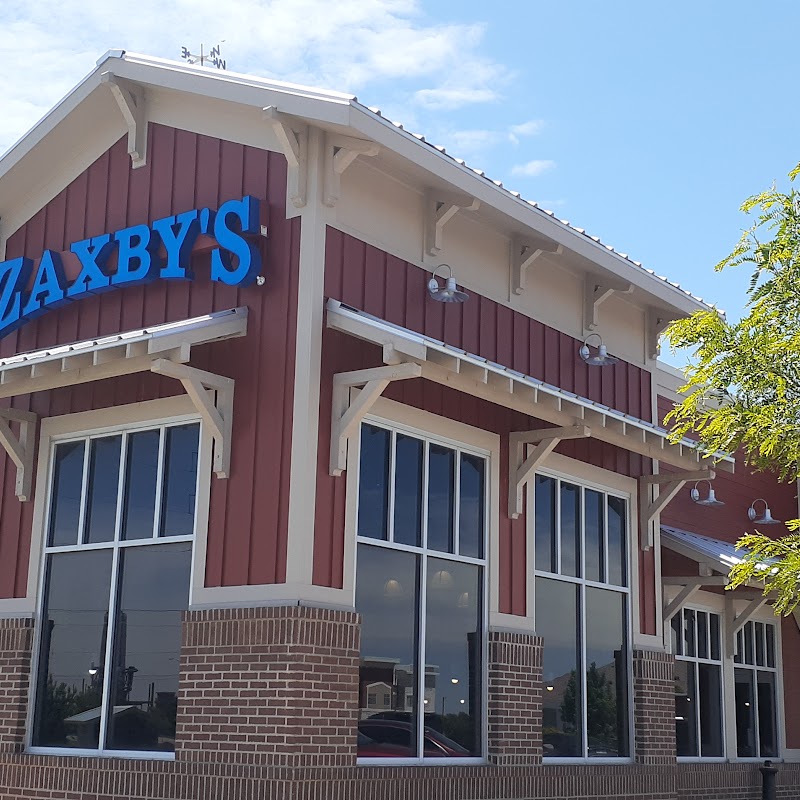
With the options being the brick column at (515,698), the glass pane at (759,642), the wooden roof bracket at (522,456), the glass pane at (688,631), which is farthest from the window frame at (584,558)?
the glass pane at (759,642)

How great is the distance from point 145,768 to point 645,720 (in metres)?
6.60

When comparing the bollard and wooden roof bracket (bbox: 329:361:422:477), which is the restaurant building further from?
the bollard

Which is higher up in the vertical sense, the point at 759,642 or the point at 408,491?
the point at 408,491

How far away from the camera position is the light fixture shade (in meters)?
18.1

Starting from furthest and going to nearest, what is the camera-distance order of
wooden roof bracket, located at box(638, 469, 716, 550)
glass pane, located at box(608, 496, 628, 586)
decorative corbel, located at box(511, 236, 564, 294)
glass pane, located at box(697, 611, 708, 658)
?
glass pane, located at box(697, 611, 708, 658) < wooden roof bracket, located at box(638, 469, 716, 550) < glass pane, located at box(608, 496, 628, 586) < decorative corbel, located at box(511, 236, 564, 294)

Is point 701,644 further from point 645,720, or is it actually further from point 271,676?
point 271,676

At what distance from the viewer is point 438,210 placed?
41.7 feet

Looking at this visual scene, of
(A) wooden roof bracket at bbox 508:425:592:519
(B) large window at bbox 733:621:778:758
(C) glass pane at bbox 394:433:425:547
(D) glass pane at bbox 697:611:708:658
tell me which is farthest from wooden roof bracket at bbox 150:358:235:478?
(B) large window at bbox 733:621:778:758

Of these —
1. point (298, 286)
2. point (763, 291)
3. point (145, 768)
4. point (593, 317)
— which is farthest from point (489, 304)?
point (145, 768)

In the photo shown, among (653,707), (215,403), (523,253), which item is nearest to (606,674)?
(653,707)

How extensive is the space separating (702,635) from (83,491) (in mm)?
9529

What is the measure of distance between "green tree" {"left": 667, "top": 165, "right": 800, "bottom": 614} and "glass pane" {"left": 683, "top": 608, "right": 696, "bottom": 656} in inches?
276

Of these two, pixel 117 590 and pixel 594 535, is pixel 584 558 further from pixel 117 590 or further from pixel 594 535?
pixel 117 590

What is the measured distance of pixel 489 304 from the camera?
44.1 feet
